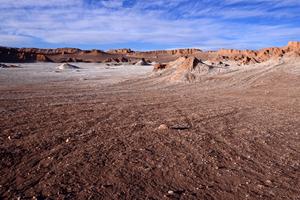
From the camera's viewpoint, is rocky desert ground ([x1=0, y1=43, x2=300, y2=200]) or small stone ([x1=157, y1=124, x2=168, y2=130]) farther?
small stone ([x1=157, y1=124, x2=168, y2=130])

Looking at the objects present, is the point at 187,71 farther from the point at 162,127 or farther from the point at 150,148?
the point at 150,148

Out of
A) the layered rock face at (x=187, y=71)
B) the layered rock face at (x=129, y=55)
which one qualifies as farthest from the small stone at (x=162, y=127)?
the layered rock face at (x=129, y=55)

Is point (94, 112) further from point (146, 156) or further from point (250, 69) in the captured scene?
point (250, 69)

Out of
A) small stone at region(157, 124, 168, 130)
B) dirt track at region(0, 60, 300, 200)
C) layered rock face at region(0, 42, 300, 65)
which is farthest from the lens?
layered rock face at region(0, 42, 300, 65)

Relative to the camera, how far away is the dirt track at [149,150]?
5.41 metres

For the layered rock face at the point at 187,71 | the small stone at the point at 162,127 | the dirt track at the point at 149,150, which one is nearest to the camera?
the dirt track at the point at 149,150

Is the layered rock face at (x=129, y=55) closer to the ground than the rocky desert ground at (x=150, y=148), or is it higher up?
closer to the ground

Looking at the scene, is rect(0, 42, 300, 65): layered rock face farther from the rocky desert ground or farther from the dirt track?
the dirt track

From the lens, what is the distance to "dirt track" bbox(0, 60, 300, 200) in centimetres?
541

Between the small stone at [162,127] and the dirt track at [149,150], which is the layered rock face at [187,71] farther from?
the small stone at [162,127]

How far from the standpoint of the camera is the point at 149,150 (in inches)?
285

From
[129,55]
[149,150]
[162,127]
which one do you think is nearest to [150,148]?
[149,150]

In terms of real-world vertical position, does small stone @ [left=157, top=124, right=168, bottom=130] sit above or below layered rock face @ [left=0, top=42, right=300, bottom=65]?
above

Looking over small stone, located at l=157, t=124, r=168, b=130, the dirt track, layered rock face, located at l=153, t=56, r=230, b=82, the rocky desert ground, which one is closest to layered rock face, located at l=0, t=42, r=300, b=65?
layered rock face, located at l=153, t=56, r=230, b=82
